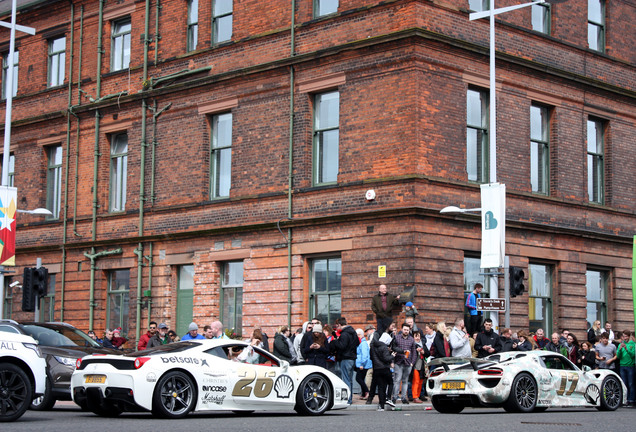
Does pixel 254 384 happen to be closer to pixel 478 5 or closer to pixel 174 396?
pixel 174 396

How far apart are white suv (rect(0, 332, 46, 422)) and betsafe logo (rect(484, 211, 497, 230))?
37.2ft

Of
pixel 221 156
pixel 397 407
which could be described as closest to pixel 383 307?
pixel 397 407

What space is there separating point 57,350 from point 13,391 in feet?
13.1

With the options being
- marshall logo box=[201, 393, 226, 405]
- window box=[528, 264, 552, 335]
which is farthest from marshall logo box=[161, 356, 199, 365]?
window box=[528, 264, 552, 335]

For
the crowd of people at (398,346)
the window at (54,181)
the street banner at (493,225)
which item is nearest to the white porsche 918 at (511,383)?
the crowd of people at (398,346)

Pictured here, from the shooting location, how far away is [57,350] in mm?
18438

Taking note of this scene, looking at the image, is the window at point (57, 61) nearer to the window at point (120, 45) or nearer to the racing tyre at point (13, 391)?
the window at point (120, 45)

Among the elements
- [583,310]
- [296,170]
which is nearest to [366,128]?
[296,170]

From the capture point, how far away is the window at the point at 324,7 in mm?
26688

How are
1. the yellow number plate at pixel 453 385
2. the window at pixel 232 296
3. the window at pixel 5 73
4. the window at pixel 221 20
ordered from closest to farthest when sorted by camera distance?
the yellow number plate at pixel 453 385, the window at pixel 232 296, the window at pixel 221 20, the window at pixel 5 73

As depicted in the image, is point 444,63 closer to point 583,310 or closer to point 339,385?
point 583,310

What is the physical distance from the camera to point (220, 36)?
2934 cm

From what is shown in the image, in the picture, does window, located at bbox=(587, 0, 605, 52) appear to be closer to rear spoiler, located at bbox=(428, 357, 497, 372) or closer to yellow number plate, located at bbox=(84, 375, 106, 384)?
rear spoiler, located at bbox=(428, 357, 497, 372)

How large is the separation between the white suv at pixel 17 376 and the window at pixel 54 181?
19213mm
